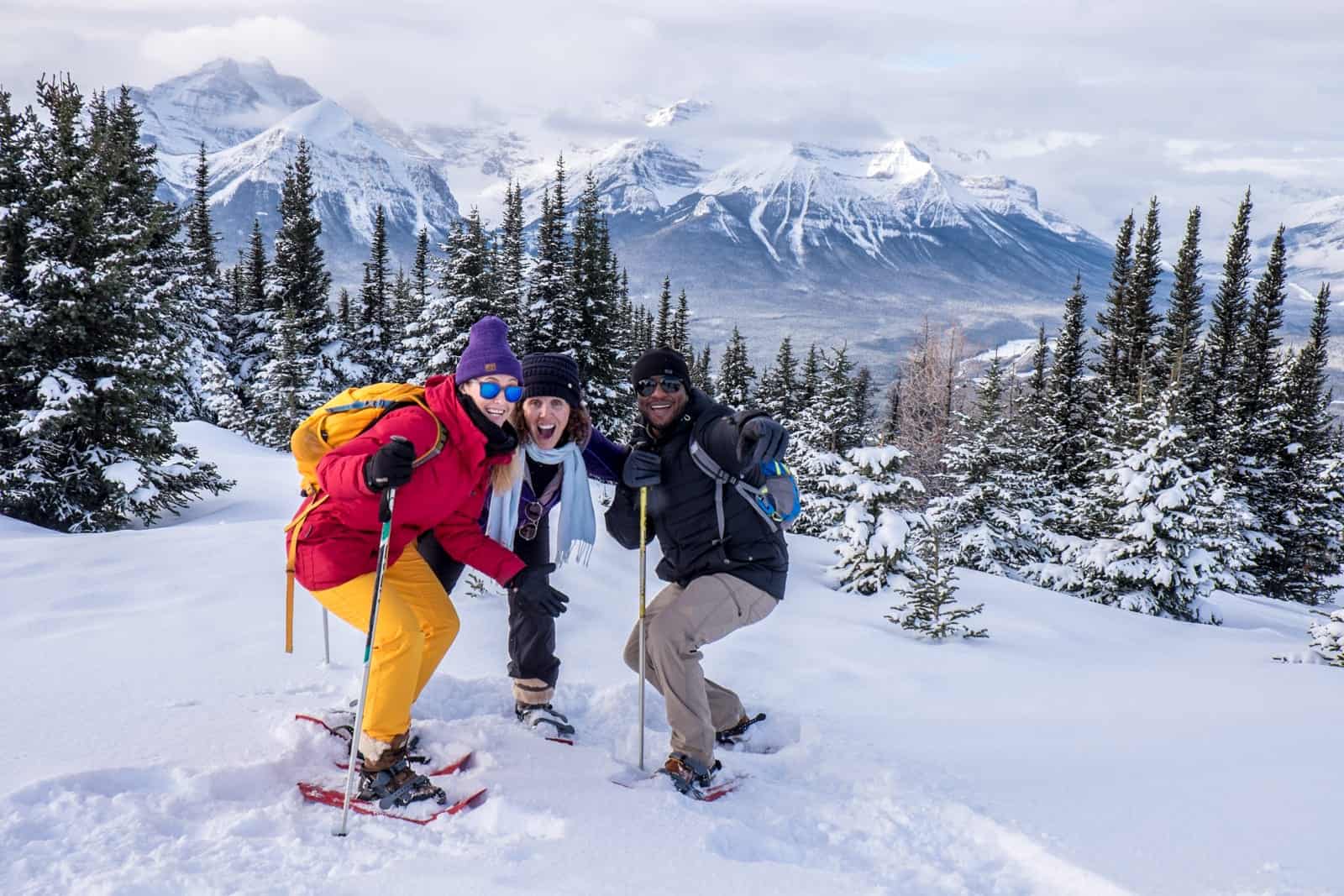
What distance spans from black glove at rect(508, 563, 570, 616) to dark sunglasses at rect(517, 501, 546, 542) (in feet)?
1.76

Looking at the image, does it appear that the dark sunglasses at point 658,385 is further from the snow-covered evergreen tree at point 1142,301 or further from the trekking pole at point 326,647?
the snow-covered evergreen tree at point 1142,301

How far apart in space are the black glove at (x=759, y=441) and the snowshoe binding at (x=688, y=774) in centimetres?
167

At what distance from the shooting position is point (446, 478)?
4219 mm

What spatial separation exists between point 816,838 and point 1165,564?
621 inches

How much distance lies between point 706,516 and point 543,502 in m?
1.04

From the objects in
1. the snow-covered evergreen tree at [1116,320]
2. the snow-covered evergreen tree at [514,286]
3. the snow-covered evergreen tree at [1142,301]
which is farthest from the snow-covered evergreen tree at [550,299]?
the snow-covered evergreen tree at [1142,301]

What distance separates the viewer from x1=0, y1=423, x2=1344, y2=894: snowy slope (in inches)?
129

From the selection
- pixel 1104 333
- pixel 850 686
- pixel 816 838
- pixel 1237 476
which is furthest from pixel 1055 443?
pixel 816 838

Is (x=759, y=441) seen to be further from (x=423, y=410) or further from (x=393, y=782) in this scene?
(x=393, y=782)

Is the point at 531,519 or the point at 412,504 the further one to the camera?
the point at 531,519

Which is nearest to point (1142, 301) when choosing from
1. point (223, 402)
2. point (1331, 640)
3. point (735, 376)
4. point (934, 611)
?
point (735, 376)

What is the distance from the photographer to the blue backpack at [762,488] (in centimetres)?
457

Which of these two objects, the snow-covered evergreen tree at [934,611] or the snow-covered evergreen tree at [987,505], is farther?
the snow-covered evergreen tree at [987,505]

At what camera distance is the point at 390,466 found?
3.63m
